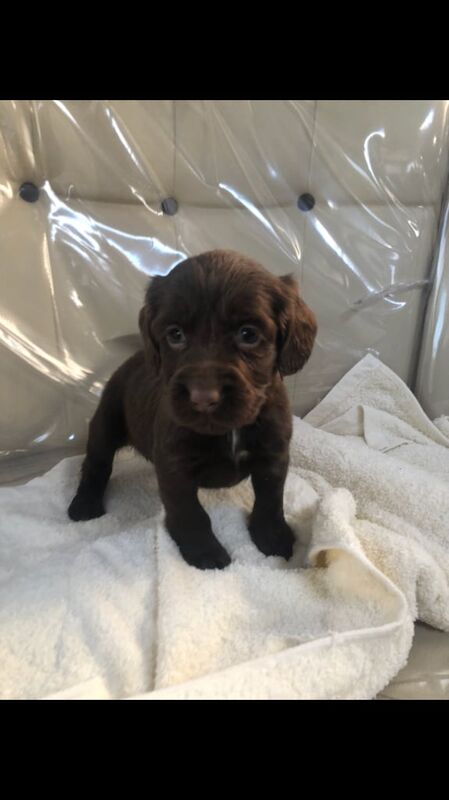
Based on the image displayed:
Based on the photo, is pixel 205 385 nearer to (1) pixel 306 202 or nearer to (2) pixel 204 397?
(2) pixel 204 397

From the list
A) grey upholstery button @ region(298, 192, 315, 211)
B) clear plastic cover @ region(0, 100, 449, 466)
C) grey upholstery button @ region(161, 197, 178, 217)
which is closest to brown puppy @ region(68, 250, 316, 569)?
clear plastic cover @ region(0, 100, 449, 466)

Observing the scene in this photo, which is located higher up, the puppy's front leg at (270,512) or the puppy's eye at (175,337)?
the puppy's eye at (175,337)

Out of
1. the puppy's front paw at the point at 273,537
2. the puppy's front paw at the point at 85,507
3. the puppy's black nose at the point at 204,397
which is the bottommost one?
the puppy's front paw at the point at 85,507

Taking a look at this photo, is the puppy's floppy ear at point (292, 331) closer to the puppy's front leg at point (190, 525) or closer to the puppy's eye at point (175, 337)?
the puppy's eye at point (175, 337)

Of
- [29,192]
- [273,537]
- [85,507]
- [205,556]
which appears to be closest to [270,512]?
[273,537]


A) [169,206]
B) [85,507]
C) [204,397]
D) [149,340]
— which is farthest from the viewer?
[169,206]

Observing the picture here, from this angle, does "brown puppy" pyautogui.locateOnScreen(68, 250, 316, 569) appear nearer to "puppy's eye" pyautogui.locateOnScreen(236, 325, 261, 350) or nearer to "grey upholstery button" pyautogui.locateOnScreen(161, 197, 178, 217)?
"puppy's eye" pyautogui.locateOnScreen(236, 325, 261, 350)

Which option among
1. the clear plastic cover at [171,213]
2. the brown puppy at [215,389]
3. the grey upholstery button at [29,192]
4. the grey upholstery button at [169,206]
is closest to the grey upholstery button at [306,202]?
the clear plastic cover at [171,213]
